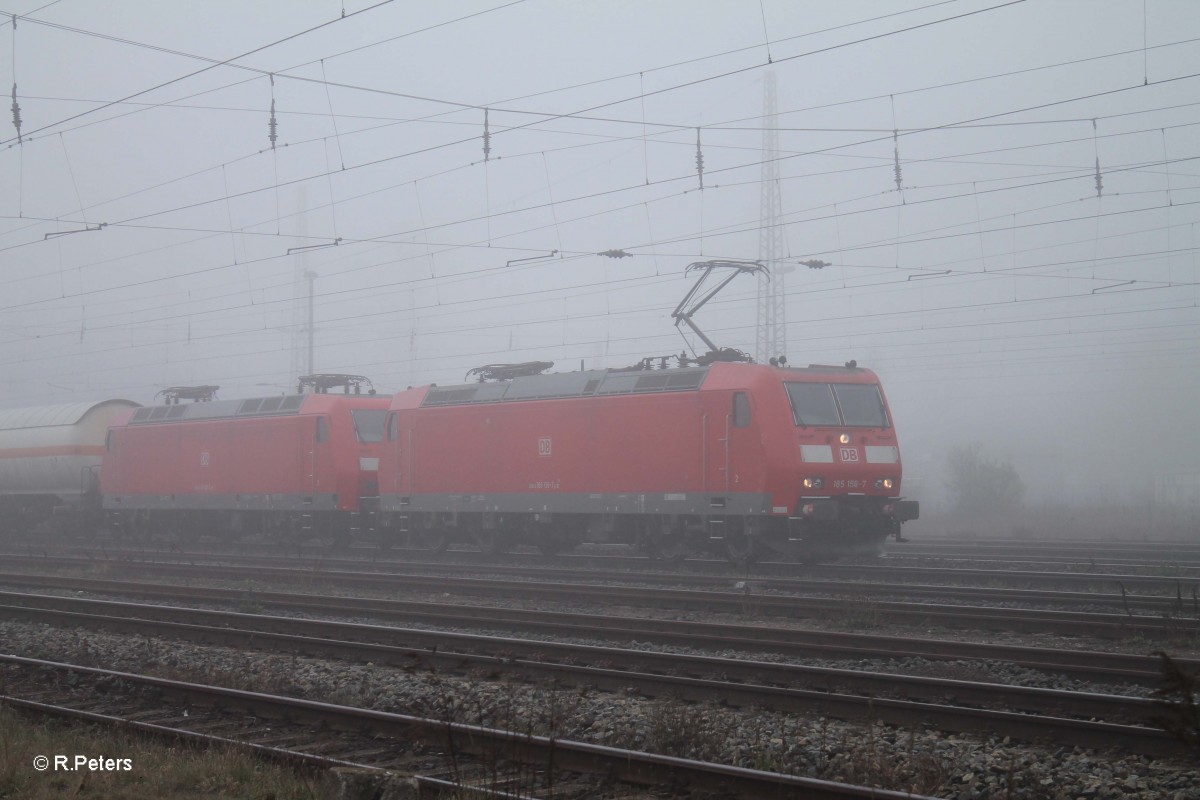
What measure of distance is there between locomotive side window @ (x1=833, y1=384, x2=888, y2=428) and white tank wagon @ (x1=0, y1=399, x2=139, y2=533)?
23.3 meters

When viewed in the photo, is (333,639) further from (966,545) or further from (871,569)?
(966,545)

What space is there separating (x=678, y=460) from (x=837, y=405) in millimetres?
3021

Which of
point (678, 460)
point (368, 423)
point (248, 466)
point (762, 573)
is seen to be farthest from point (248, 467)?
point (762, 573)

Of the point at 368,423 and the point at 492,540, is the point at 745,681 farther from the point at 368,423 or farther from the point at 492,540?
the point at 368,423

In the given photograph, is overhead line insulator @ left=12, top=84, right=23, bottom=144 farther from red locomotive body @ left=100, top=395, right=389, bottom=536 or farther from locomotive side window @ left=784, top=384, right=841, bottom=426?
locomotive side window @ left=784, top=384, right=841, bottom=426

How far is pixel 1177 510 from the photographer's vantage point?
40375mm

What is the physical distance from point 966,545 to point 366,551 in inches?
598

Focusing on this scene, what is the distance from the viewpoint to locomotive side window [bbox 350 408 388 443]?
26484 millimetres

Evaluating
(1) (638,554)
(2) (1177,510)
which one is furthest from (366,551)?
(2) (1177,510)

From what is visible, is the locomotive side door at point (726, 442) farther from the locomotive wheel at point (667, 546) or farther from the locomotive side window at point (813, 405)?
the locomotive wheel at point (667, 546)

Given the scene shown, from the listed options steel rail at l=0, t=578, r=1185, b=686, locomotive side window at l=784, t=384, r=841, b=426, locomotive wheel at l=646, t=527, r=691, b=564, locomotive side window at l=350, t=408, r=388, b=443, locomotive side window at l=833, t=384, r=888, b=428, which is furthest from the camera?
locomotive side window at l=350, t=408, r=388, b=443

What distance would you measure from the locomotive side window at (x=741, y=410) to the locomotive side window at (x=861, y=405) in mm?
1991

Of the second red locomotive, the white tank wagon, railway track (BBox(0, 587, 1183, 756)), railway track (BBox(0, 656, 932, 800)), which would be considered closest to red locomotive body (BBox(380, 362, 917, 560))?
the second red locomotive

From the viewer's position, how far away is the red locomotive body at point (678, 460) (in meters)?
18.3
